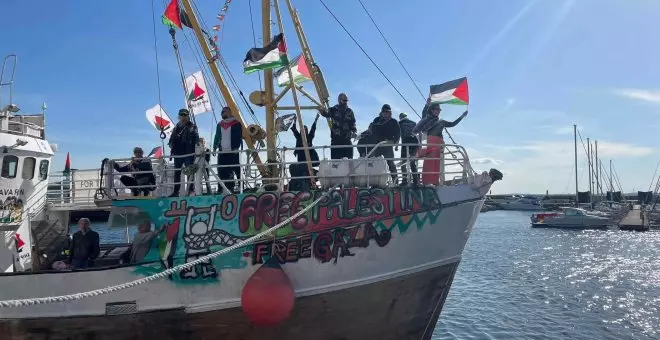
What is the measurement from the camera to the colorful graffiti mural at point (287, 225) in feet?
27.6

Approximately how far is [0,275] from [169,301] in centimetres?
318

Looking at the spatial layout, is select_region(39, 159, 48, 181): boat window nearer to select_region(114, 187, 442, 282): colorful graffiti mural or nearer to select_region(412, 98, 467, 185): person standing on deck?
select_region(114, 187, 442, 282): colorful graffiti mural

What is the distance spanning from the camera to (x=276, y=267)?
8.23 metres

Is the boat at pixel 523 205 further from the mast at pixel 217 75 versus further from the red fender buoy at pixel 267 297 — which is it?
the red fender buoy at pixel 267 297

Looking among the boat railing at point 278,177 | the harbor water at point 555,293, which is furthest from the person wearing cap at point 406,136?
the harbor water at point 555,293

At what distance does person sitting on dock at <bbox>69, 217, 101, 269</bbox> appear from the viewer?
9773 mm

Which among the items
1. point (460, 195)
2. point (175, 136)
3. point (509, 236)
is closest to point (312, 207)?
point (460, 195)

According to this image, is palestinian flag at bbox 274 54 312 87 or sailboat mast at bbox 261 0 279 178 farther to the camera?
palestinian flag at bbox 274 54 312 87

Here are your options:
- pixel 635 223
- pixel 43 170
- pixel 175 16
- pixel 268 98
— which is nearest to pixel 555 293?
pixel 268 98

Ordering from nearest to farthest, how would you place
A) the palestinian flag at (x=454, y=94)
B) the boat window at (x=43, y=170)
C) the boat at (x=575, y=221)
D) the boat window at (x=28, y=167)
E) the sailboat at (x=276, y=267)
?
1. the sailboat at (x=276, y=267)
2. the palestinian flag at (x=454, y=94)
3. the boat window at (x=28, y=167)
4. the boat window at (x=43, y=170)
5. the boat at (x=575, y=221)

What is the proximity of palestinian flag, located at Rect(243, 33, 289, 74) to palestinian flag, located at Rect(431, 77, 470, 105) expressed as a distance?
3225 mm

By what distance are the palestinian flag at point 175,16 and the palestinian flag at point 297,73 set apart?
255 centimetres

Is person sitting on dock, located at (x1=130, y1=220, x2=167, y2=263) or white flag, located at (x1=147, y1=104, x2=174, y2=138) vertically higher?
white flag, located at (x1=147, y1=104, x2=174, y2=138)

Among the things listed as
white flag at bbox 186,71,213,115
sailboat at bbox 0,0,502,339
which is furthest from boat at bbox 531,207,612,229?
sailboat at bbox 0,0,502,339
